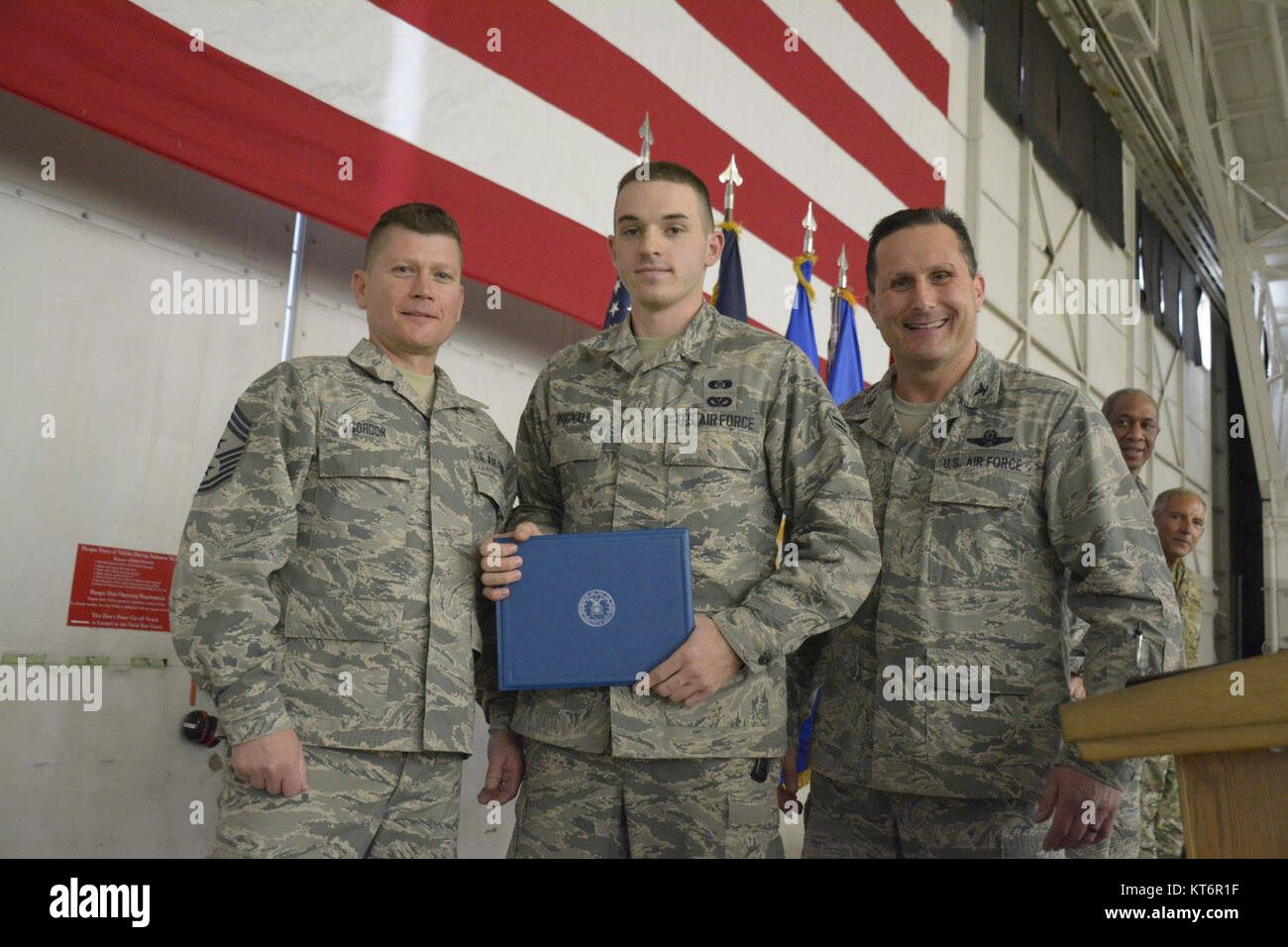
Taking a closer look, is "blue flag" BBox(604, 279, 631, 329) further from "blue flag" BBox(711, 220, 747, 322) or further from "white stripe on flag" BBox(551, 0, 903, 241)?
"white stripe on flag" BBox(551, 0, 903, 241)

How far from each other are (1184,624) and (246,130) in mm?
3165

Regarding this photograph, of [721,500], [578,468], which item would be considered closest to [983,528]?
[721,500]

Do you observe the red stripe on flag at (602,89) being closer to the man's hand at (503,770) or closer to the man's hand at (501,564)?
the man's hand at (501,564)

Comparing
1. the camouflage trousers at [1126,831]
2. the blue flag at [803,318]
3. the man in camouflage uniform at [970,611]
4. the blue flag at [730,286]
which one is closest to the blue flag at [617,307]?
the blue flag at [730,286]

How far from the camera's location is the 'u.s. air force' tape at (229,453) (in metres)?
1.47

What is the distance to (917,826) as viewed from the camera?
1.47 meters

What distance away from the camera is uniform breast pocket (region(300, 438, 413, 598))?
150cm

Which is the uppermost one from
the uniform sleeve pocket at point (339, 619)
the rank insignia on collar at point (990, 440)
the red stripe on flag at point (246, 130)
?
the red stripe on flag at point (246, 130)

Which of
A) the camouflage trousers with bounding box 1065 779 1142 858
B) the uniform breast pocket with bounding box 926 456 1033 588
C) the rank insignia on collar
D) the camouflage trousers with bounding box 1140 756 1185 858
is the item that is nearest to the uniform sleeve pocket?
the uniform breast pocket with bounding box 926 456 1033 588

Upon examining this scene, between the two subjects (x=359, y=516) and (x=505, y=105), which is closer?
(x=359, y=516)

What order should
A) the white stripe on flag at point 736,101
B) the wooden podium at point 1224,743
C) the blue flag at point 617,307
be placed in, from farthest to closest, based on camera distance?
the white stripe on flag at point 736,101 < the blue flag at point 617,307 < the wooden podium at point 1224,743

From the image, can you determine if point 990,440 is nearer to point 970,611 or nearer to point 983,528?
point 983,528

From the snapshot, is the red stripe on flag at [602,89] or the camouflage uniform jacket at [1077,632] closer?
the camouflage uniform jacket at [1077,632]

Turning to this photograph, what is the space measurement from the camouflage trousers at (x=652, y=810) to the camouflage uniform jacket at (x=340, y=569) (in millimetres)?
181
